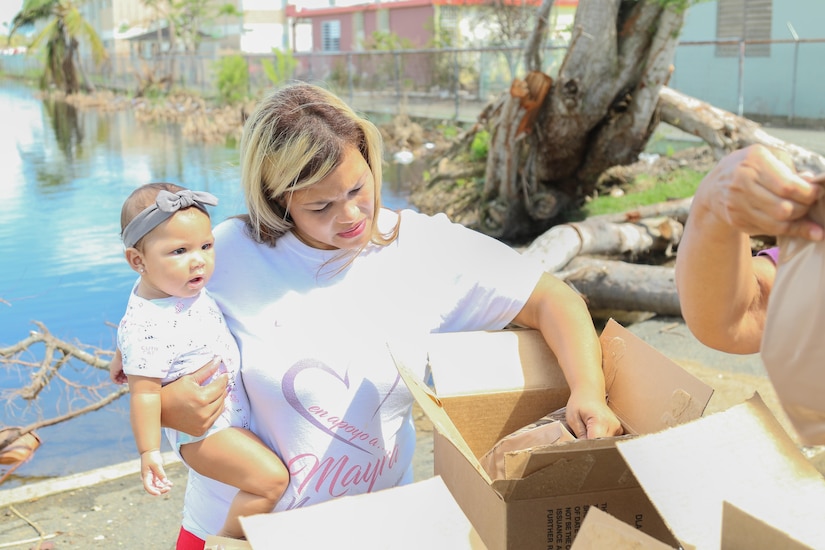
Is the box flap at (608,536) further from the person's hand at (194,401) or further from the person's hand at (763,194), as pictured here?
the person's hand at (194,401)

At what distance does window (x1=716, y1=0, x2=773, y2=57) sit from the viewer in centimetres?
1705

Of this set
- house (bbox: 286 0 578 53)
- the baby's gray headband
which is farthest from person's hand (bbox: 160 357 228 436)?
house (bbox: 286 0 578 53)

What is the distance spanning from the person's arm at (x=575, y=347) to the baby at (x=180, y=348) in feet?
2.19

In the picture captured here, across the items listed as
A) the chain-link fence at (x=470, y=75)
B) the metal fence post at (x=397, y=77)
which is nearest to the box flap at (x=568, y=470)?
the chain-link fence at (x=470, y=75)

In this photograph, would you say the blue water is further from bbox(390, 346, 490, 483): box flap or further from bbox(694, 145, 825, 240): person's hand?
bbox(694, 145, 825, 240): person's hand

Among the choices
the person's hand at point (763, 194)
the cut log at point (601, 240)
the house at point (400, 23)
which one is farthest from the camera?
the house at point (400, 23)

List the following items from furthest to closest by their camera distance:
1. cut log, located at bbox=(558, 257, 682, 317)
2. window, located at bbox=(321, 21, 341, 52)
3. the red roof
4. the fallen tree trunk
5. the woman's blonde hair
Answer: window, located at bbox=(321, 21, 341, 52) < the red roof < the fallen tree trunk < cut log, located at bbox=(558, 257, 682, 317) < the woman's blonde hair

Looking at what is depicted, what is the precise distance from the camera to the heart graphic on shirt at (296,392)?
75.6 inches

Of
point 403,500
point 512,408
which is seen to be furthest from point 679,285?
point 512,408

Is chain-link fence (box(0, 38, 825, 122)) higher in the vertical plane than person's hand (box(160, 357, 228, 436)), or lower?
higher

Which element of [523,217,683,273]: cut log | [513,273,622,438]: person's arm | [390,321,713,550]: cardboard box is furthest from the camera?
[523,217,683,273]: cut log

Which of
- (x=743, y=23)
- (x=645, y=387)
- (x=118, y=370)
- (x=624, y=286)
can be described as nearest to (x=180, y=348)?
(x=118, y=370)

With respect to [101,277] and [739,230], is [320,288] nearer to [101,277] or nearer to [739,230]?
[739,230]

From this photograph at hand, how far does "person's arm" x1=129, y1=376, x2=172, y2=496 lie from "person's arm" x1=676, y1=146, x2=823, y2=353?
3.76ft
